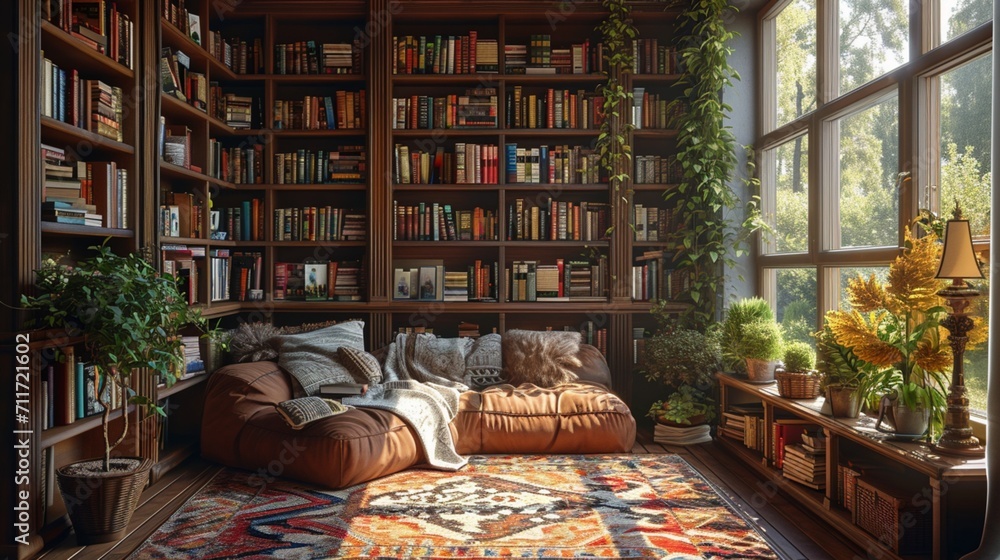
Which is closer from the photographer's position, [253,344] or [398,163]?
[253,344]

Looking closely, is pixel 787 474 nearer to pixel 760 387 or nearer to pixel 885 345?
pixel 760 387

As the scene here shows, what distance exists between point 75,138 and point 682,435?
373 centimetres

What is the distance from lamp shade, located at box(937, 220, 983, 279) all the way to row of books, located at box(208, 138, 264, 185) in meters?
4.37

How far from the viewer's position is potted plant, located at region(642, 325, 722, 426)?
476 cm

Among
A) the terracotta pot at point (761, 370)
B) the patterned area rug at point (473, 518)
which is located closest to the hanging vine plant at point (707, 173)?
the terracotta pot at point (761, 370)

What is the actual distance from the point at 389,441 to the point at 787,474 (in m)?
1.97

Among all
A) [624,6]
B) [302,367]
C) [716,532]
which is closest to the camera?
[716,532]

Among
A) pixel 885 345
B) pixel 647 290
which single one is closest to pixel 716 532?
pixel 885 345

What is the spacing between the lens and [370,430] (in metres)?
3.79

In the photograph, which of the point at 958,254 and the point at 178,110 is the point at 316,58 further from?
the point at 958,254

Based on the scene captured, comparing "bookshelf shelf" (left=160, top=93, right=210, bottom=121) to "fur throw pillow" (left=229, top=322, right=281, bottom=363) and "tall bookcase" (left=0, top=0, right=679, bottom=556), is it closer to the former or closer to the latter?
"tall bookcase" (left=0, top=0, right=679, bottom=556)

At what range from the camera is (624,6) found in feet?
17.1

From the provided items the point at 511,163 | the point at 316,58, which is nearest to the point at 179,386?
the point at 316,58

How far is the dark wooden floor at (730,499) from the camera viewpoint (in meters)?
2.88
